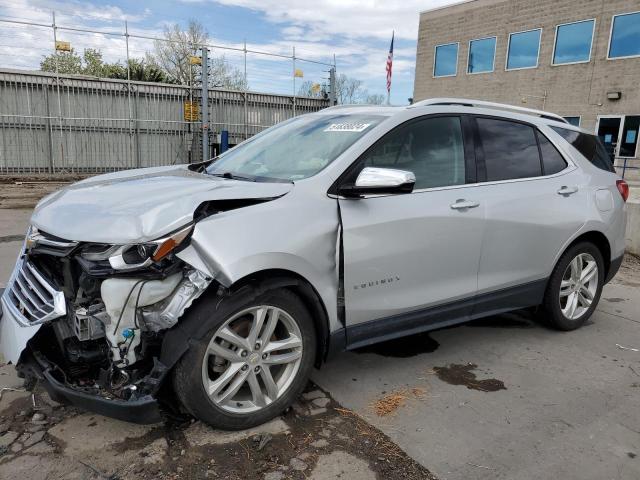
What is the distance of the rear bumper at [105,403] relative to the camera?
2314mm

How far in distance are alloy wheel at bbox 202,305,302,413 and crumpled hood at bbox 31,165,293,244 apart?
578 mm

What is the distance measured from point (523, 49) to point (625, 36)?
14.2 feet

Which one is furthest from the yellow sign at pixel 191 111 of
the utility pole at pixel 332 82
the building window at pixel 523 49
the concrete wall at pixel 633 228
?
the concrete wall at pixel 633 228

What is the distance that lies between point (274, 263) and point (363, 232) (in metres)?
0.61

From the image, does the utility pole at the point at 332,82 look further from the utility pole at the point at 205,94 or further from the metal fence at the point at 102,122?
the utility pole at the point at 205,94

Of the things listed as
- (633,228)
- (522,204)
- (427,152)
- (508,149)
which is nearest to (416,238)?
(427,152)

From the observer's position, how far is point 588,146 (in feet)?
14.4

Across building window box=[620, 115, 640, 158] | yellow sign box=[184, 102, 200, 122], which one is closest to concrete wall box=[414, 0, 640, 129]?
building window box=[620, 115, 640, 158]

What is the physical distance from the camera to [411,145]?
3.32 m

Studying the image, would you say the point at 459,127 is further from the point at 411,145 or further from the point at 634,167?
the point at 634,167

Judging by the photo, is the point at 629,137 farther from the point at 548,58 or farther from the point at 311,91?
the point at 311,91

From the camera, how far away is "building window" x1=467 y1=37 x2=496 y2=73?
24.1m

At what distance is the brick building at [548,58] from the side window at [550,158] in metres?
17.9

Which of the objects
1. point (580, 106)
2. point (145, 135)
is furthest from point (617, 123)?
point (145, 135)
